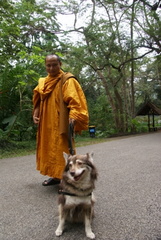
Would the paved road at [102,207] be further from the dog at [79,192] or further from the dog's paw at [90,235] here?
the dog at [79,192]

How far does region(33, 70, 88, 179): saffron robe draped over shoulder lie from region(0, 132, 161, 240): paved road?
529 mm

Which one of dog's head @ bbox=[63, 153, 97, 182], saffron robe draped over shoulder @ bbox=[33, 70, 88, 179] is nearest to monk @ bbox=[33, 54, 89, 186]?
saffron robe draped over shoulder @ bbox=[33, 70, 88, 179]

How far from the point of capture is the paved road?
7.18ft

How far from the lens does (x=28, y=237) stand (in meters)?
2.13

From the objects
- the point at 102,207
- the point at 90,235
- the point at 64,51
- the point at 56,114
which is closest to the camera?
the point at 90,235

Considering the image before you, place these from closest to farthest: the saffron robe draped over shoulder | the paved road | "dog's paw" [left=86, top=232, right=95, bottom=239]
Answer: "dog's paw" [left=86, top=232, right=95, bottom=239], the paved road, the saffron robe draped over shoulder

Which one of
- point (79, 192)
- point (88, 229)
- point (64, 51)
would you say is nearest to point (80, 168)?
point (79, 192)

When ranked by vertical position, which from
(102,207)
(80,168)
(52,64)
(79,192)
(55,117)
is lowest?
(102,207)

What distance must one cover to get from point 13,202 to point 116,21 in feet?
45.1

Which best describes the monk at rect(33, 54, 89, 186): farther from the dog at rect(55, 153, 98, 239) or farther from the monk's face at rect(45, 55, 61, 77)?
the dog at rect(55, 153, 98, 239)

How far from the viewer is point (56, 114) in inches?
126

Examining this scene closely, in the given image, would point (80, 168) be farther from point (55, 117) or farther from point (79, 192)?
point (55, 117)

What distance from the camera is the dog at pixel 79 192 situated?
213 cm

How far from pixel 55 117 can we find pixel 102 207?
142 cm
